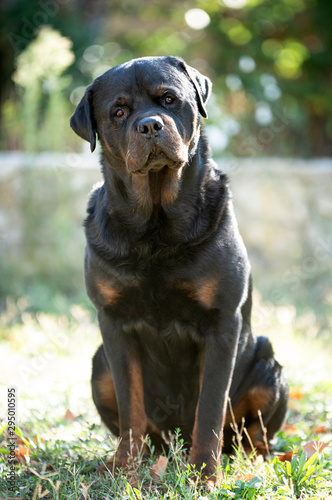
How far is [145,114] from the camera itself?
248cm

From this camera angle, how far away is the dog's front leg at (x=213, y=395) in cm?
245

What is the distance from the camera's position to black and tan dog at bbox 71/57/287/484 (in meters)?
2.47

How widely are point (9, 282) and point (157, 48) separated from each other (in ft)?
17.0

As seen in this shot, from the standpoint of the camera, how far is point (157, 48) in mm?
9836

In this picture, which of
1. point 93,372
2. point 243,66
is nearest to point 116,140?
point 93,372

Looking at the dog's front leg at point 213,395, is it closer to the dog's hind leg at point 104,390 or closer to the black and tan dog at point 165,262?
the black and tan dog at point 165,262

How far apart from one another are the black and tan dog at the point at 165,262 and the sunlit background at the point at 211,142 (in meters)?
1.29

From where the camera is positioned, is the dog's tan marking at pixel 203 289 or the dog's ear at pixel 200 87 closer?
the dog's tan marking at pixel 203 289

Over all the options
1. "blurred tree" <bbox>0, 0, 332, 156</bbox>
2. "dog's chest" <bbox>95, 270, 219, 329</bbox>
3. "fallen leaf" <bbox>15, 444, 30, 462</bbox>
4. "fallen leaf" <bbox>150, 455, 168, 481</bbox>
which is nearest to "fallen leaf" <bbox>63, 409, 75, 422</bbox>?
"fallen leaf" <bbox>15, 444, 30, 462</bbox>

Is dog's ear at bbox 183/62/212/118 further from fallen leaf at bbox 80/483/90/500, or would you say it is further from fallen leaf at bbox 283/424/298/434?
fallen leaf at bbox 283/424/298/434

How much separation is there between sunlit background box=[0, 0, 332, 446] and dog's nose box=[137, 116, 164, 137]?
2040 millimetres

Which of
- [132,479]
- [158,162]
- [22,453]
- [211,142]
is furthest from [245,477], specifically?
[211,142]

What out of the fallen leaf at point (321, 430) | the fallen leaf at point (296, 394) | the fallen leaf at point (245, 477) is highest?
the fallen leaf at point (245, 477)

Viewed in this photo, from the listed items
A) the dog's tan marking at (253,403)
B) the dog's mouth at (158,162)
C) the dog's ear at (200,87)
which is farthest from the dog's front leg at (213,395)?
the dog's ear at (200,87)
